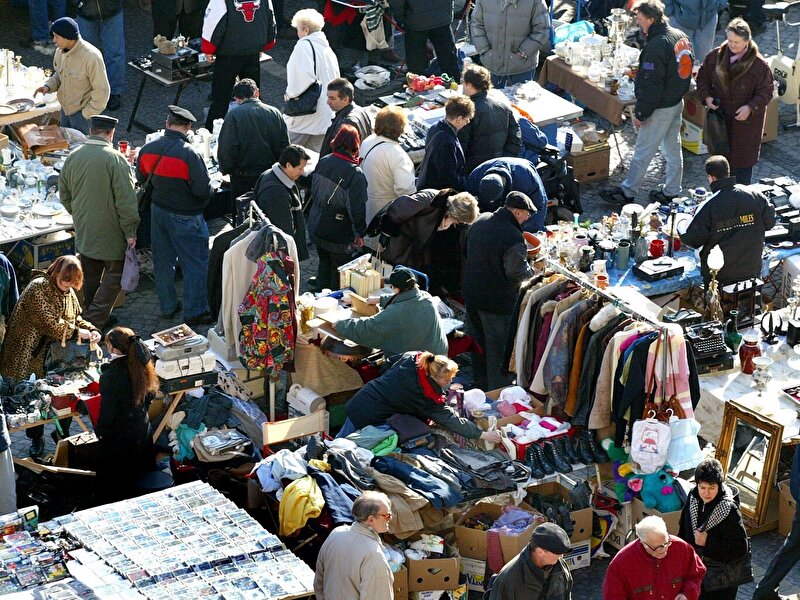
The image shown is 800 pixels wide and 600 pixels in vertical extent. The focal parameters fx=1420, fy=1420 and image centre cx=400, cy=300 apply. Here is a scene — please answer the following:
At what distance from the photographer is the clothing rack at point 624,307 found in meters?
8.45

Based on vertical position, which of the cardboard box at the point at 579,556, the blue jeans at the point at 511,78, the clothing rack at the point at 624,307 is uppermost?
the blue jeans at the point at 511,78

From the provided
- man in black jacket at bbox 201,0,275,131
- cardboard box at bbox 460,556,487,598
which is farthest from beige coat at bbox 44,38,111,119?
cardboard box at bbox 460,556,487,598

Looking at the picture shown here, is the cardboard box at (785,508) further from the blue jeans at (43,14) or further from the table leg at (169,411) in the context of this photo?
the blue jeans at (43,14)

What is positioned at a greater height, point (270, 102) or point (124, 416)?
point (270, 102)

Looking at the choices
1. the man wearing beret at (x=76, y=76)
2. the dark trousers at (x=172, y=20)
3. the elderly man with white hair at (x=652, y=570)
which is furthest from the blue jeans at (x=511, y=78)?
the elderly man with white hair at (x=652, y=570)

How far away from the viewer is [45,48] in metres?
15.3

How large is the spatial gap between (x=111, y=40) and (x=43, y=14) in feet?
5.02

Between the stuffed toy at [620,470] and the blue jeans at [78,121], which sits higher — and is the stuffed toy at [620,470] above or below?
below

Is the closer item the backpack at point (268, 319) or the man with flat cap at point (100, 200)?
the backpack at point (268, 319)

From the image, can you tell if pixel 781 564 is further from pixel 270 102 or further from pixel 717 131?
pixel 270 102

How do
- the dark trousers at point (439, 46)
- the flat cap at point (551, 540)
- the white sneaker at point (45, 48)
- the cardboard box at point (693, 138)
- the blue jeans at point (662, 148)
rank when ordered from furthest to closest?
the white sneaker at point (45, 48)
the dark trousers at point (439, 46)
the cardboard box at point (693, 138)
the blue jeans at point (662, 148)
the flat cap at point (551, 540)

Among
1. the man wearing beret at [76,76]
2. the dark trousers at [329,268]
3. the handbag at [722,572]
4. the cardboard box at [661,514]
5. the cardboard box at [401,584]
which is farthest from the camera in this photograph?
the man wearing beret at [76,76]

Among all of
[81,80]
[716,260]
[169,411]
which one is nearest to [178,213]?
[169,411]

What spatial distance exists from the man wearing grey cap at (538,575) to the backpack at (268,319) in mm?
2793
